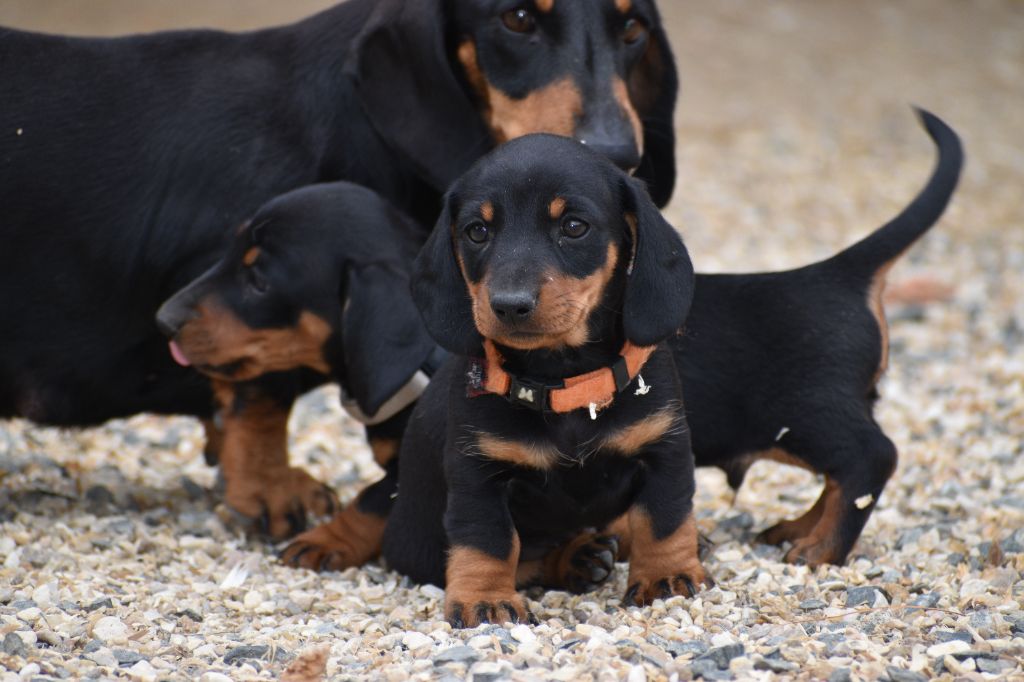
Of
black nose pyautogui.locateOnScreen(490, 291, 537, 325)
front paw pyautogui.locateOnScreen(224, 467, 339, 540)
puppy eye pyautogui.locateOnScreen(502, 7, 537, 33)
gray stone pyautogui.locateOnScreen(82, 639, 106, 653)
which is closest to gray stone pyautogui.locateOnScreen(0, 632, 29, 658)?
gray stone pyautogui.locateOnScreen(82, 639, 106, 653)

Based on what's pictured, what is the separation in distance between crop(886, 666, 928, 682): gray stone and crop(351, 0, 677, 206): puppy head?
2221mm

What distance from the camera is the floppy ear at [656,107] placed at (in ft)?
19.9

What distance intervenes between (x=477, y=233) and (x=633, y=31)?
1.83 metres

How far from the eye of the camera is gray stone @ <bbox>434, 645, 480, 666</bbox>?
3.76 metres

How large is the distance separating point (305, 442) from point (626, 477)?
3.30 metres

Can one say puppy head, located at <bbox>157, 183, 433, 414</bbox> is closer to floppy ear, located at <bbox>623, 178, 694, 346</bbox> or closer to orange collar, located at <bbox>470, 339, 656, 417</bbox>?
orange collar, located at <bbox>470, 339, 656, 417</bbox>

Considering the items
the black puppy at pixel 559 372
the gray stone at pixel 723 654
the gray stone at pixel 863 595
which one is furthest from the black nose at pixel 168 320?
the gray stone at pixel 863 595

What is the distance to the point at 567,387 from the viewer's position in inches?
165

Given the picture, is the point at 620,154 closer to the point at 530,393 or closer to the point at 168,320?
the point at 530,393

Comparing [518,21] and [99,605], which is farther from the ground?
[518,21]

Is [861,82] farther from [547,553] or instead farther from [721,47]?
[547,553]

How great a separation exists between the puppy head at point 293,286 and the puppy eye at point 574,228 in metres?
1.10

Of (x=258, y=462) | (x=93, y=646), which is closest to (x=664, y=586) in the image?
(x=93, y=646)

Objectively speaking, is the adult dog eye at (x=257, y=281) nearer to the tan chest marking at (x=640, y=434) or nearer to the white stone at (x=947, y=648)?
the tan chest marking at (x=640, y=434)
